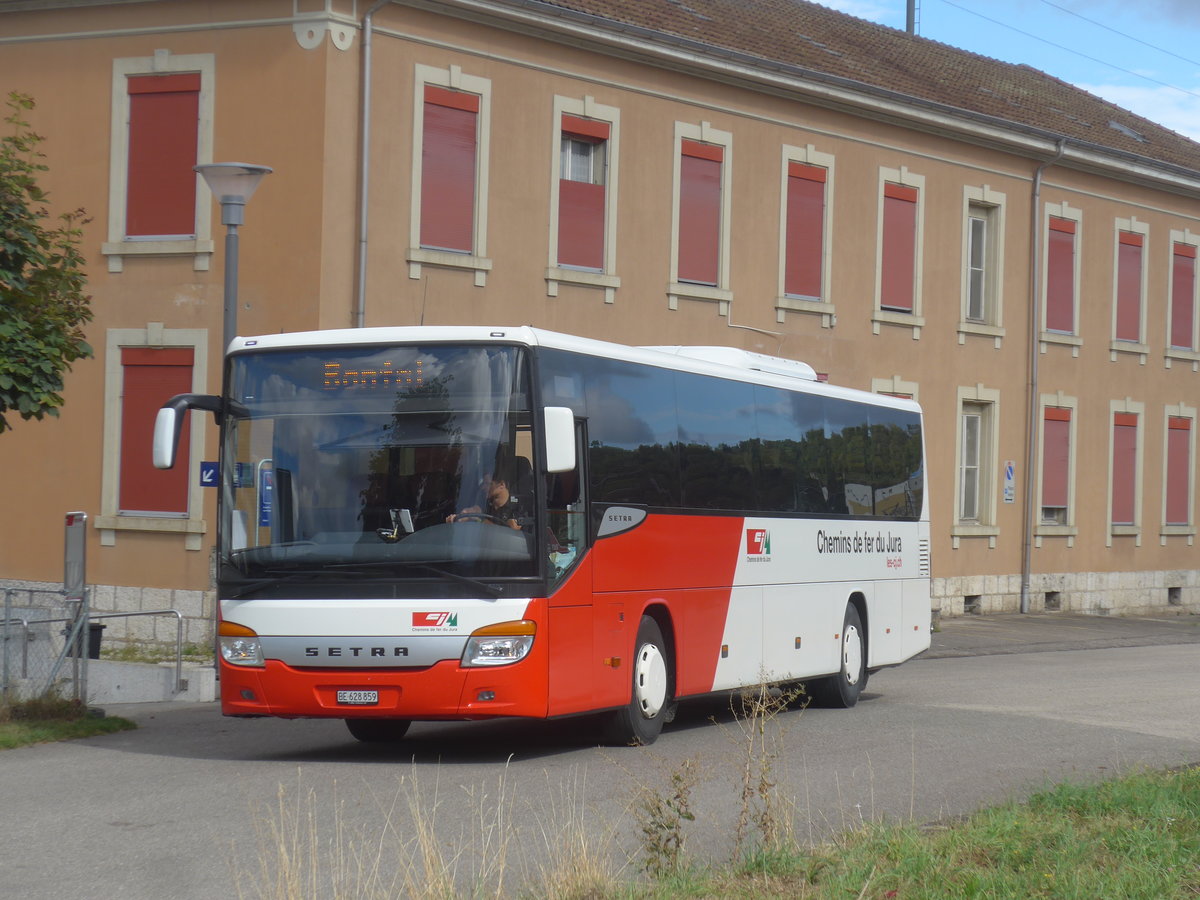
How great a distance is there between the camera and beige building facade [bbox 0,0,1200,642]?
22.0 metres

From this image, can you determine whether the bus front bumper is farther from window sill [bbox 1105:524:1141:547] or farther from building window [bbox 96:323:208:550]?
window sill [bbox 1105:524:1141:547]

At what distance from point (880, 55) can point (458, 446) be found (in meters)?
23.1

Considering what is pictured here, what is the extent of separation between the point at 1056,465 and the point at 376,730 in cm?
2329

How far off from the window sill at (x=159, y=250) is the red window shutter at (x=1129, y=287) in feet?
66.2

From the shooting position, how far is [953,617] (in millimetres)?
31188

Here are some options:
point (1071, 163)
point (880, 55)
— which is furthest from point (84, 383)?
point (1071, 163)

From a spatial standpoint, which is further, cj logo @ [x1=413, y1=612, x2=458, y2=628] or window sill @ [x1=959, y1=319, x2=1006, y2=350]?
window sill @ [x1=959, y1=319, x2=1006, y2=350]

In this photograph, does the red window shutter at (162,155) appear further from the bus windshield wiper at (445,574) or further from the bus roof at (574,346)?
the bus windshield wiper at (445,574)

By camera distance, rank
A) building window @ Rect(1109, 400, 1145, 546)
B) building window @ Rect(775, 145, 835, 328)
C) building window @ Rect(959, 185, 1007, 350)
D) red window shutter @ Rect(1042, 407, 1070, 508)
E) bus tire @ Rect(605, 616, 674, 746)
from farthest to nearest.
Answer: building window @ Rect(1109, 400, 1145, 546) < red window shutter @ Rect(1042, 407, 1070, 508) < building window @ Rect(959, 185, 1007, 350) < building window @ Rect(775, 145, 835, 328) < bus tire @ Rect(605, 616, 674, 746)

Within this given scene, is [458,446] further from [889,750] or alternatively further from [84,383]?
[84,383]

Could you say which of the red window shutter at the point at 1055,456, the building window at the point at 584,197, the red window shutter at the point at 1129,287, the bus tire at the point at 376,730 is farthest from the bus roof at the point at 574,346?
the red window shutter at the point at 1129,287

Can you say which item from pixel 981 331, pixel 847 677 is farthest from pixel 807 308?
pixel 847 677

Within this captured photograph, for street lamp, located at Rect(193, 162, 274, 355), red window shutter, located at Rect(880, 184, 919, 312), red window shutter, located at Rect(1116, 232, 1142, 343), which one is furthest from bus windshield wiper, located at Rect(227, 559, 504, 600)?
red window shutter, located at Rect(1116, 232, 1142, 343)

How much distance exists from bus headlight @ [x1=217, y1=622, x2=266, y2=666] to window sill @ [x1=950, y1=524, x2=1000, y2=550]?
21412 mm
